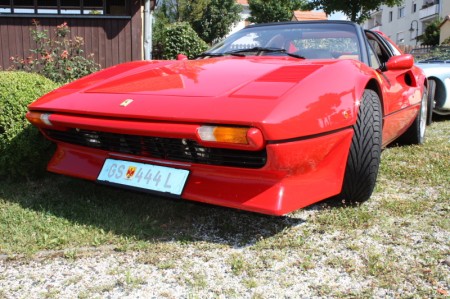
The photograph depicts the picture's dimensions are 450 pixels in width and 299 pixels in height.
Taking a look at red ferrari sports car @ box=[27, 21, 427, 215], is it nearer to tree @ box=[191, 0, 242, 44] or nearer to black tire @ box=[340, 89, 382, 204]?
black tire @ box=[340, 89, 382, 204]

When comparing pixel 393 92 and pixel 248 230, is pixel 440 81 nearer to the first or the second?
pixel 393 92

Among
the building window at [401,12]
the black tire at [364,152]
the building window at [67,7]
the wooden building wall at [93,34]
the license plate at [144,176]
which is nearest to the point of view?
the license plate at [144,176]

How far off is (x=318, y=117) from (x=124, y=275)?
A: 1.07 metres

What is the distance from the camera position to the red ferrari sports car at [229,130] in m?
1.87

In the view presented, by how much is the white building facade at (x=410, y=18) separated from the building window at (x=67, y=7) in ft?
96.0

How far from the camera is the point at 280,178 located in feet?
6.36

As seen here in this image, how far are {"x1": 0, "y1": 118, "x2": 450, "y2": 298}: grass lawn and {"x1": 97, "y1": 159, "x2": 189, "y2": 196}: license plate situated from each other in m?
0.23

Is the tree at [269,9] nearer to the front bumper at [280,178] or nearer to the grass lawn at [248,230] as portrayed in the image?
the grass lawn at [248,230]

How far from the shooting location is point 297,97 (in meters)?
1.92

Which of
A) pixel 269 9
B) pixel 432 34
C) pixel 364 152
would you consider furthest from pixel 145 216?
pixel 269 9

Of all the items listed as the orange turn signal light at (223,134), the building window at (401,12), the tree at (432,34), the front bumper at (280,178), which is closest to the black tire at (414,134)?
the front bumper at (280,178)

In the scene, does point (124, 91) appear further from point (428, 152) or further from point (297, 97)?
point (428, 152)

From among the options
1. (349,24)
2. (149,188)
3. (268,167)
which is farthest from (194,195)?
(349,24)

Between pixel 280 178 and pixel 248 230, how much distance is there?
1.39ft
